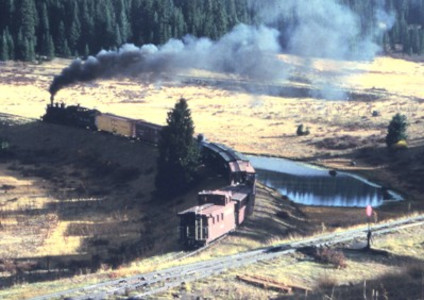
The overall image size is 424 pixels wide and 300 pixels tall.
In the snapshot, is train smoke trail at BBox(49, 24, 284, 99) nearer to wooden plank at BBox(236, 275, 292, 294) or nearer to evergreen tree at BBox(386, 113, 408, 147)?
evergreen tree at BBox(386, 113, 408, 147)

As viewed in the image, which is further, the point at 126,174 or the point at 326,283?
the point at 126,174

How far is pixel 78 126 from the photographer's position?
67.6 meters

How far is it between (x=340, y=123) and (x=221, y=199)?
5344cm

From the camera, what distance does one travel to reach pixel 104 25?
4884 inches

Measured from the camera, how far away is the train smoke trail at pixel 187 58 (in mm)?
57594

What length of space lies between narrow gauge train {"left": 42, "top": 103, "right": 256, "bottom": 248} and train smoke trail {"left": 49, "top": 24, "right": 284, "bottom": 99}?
4.69 metres

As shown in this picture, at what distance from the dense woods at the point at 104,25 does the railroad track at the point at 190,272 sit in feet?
263

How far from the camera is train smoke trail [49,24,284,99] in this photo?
57594 millimetres

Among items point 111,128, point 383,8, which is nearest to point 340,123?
point 111,128

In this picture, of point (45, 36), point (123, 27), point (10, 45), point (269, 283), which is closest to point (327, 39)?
point (269, 283)

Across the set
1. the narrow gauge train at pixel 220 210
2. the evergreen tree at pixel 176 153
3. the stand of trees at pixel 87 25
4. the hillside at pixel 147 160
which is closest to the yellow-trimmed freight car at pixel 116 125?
the hillside at pixel 147 160

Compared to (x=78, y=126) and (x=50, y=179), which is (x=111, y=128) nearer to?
(x=78, y=126)

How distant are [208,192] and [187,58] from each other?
24297mm

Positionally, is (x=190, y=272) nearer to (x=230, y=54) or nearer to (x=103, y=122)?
(x=230, y=54)
